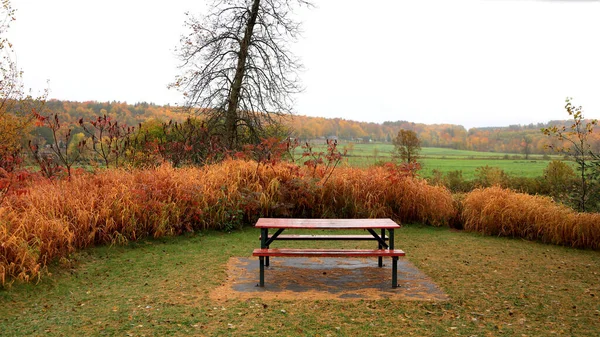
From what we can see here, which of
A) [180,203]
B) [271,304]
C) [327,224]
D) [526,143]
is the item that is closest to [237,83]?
[180,203]

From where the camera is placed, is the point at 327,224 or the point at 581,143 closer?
the point at 327,224

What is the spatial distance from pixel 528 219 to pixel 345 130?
13.6m

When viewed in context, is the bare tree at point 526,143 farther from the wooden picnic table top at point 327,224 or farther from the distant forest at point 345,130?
the wooden picnic table top at point 327,224

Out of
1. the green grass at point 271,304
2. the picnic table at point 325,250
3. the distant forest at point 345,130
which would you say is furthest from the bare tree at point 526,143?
the picnic table at point 325,250

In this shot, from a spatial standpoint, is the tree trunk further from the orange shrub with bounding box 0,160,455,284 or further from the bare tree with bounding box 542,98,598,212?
the bare tree with bounding box 542,98,598,212

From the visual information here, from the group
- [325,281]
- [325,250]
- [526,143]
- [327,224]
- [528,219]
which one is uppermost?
[526,143]

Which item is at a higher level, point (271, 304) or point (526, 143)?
point (526, 143)

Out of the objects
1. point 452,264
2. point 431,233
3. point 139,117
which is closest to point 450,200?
point 431,233

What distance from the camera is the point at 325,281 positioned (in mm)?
5848

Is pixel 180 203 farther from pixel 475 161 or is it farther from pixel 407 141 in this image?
pixel 475 161

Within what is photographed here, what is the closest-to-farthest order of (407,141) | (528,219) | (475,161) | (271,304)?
(271,304)
(528,219)
(407,141)
(475,161)

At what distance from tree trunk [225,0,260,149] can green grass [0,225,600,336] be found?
790 centimetres

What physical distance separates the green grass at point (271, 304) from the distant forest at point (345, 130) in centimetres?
472

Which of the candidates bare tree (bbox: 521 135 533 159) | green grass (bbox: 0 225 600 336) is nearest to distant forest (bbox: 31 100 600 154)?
bare tree (bbox: 521 135 533 159)
